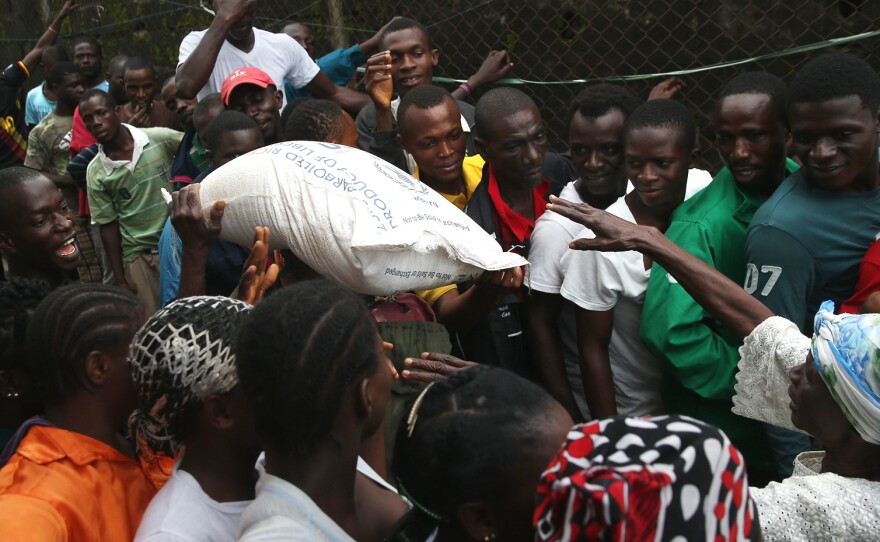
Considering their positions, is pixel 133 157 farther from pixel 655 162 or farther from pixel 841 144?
pixel 841 144

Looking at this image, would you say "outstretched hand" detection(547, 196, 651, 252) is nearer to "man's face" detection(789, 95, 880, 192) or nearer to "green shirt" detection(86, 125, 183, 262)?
"man's face" detection(789, 95, 880, 192)

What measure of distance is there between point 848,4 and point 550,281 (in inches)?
84.5

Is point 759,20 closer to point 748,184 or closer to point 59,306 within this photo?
point 748,184

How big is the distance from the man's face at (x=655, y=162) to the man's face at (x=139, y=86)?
390cm

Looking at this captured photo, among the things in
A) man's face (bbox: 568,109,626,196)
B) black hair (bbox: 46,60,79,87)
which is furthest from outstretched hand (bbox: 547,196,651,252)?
black hair (bbox: 46,60,79,87)

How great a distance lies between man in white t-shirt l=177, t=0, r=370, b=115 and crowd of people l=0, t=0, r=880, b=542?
0.34 m

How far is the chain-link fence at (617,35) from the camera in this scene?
12.4 feet

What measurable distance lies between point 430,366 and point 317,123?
1214mm

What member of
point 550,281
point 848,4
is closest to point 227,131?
point 550,281

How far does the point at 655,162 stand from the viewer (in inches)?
104

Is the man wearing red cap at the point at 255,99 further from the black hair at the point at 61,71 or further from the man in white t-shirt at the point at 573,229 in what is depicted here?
the black hair at the point at 61,71

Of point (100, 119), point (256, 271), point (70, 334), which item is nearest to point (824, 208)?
point (256, 271)

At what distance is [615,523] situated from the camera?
3.37ft

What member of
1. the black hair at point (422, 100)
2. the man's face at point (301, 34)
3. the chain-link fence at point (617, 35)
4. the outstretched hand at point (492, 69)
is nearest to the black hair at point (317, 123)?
the black hair at point (422, 100)
